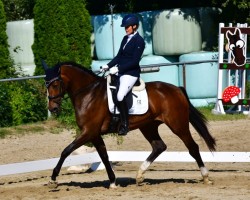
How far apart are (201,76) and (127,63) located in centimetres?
907

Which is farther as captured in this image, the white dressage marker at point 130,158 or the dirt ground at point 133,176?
the white dressage marker at point 130,158

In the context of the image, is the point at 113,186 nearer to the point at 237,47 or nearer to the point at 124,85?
the point at 124,85

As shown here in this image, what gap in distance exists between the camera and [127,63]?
11.2 meters

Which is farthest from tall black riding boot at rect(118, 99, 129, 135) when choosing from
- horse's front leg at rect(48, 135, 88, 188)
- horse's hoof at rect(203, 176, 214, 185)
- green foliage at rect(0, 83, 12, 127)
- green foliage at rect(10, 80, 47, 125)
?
green foliage at rect(10, 80, 47, 125)

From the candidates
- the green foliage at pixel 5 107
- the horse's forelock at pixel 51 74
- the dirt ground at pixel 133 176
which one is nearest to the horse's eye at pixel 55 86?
the horse's forelock at pixel 51 74

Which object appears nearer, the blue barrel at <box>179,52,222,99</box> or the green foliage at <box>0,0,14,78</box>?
the green foliage at <box>0,0,14,78</box>

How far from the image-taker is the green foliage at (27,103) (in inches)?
719

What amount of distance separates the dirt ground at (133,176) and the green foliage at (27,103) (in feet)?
4.03

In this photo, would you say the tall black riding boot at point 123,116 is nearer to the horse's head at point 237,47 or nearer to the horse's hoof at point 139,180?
the horse's hoof at point 139,180

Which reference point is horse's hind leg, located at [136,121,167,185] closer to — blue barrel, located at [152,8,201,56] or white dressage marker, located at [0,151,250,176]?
white dressage marker, located at [0,151,250,176]

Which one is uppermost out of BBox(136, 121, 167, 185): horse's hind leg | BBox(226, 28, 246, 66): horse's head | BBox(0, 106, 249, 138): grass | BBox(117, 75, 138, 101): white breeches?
BBox(117, 75, 138, 101): white breeches

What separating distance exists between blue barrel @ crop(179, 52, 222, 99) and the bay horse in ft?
26.8

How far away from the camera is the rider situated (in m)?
11.2

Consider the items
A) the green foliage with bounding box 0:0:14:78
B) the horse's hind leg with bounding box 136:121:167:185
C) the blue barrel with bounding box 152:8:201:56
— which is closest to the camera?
the horse's hind leg with bounding box 136:121:167:185
